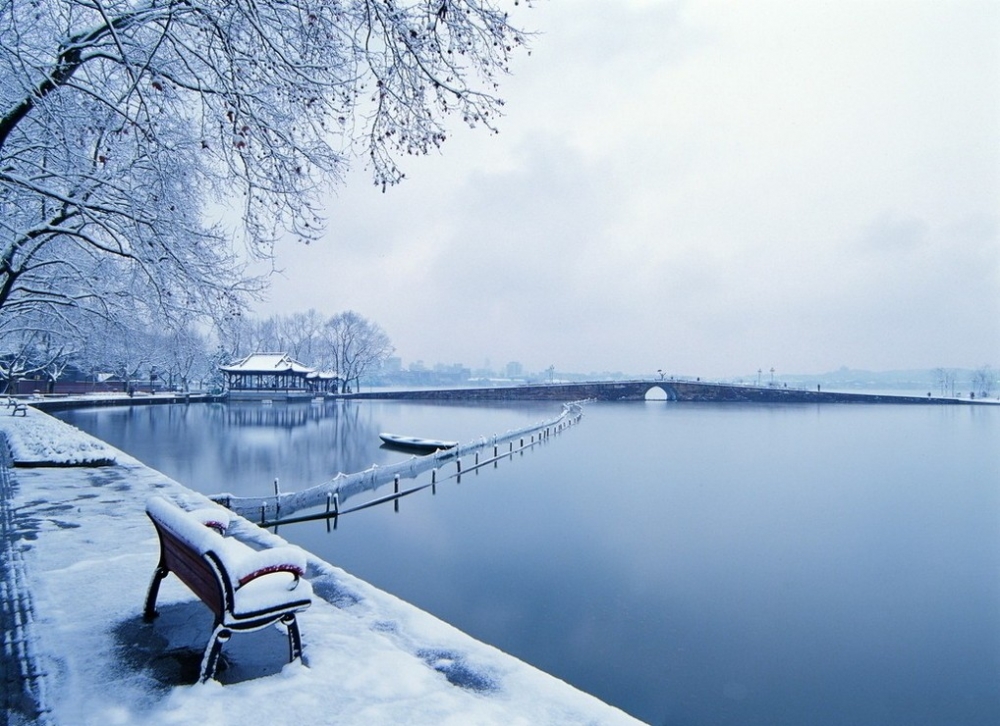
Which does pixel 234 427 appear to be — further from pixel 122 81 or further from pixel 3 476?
pixel 122 81

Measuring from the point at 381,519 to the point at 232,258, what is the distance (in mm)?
10327

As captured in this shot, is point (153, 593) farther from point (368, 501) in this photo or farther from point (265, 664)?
point (368, 501)

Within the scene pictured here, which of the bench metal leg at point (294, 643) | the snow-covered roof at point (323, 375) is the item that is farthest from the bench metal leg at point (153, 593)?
the snow-covered roof at point (323, 375)

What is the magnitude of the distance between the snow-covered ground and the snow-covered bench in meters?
0.32

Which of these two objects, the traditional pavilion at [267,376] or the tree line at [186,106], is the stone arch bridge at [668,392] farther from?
the tree line at [186,106]

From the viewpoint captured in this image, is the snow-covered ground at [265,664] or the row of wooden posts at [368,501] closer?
the snow-covered ground at [265,664]

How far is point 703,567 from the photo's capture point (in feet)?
48.4

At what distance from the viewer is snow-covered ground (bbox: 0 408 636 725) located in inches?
150

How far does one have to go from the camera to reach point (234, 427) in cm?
4250

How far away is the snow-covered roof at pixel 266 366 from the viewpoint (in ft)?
240

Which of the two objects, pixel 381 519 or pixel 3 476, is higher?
pixel 3 476

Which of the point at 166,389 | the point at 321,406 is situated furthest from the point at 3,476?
the point at 166,389

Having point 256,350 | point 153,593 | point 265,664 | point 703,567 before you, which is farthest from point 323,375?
point 265,664

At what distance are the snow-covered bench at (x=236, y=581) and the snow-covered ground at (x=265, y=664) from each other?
1.04ft
